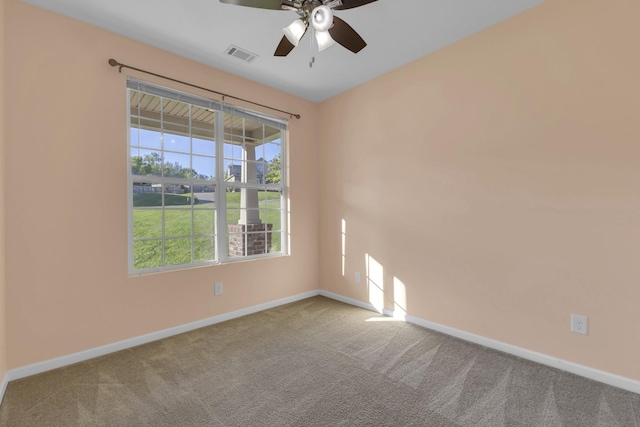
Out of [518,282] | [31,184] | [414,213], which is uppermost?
[31,184]

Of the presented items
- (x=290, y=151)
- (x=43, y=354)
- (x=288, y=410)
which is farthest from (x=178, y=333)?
(x=290, y=151)

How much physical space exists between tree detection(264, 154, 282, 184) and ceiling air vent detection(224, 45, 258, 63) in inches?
48.1

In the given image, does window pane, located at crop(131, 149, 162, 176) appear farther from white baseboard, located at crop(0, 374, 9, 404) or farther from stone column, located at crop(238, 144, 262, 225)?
white baseboard, located at crop(0, 374, 9, 404)

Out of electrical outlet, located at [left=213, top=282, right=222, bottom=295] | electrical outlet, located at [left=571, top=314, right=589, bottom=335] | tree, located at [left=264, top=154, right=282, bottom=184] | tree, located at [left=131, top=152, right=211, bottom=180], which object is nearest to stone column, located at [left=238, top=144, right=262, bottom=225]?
tree, located at [left=264, top=154, right=282, bottom=184]

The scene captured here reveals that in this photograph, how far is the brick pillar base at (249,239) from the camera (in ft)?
11.2

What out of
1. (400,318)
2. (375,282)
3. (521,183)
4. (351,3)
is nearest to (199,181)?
(351,3)

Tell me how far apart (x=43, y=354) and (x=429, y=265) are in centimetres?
339

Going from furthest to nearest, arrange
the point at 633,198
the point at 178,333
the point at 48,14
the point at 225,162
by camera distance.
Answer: the point at 225,162 → the point at 178,333 → the point at 48,14 → the point at 633,198

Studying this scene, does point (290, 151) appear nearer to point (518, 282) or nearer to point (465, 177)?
point (465, 177)

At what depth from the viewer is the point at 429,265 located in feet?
9.68

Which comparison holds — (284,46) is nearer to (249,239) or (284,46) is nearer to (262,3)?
(262,3)

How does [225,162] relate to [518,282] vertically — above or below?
above

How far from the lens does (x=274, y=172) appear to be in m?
3.81

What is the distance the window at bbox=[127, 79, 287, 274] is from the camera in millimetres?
2744
